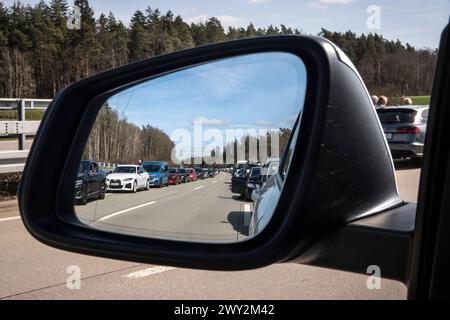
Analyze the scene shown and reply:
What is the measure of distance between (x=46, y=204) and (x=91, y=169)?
0.31 metres

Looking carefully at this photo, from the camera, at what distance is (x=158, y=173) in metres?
1.65

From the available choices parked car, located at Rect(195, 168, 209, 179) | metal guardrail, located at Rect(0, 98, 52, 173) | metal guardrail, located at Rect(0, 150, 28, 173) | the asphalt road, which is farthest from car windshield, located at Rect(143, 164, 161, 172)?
metal guardrail, located at Rect(0, 150, 28, 173)

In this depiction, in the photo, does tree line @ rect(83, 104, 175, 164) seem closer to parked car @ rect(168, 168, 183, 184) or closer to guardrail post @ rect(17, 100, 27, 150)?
parked car @ rect(168, 168, 183, 184)

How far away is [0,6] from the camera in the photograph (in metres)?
58.5

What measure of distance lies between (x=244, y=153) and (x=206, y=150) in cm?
11

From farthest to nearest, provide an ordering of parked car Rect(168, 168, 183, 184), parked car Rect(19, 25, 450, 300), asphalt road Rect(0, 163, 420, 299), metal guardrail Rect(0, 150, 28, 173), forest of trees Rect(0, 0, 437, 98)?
forest of trees Rect(0, 0, 437, 98) → metal guardrail Rect(0, 150, 28, 173) → asphalt road Rect(0, 163, 420, 299) → parked car Rect(168, 168, 183, 184) → parked car Rect(19, 25, 450, 300)

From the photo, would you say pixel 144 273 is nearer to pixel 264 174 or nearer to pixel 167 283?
pixel 167 283

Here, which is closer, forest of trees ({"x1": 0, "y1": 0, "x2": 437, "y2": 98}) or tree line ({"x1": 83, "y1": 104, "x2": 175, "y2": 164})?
tree line ({"x1": 83, "y1": 104, "x2": 175, "y2": 164})

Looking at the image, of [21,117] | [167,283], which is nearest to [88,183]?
[167,283]

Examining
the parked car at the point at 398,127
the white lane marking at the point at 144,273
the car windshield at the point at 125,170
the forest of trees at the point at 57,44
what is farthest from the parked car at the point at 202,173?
the forest of trees at the point at 57,44

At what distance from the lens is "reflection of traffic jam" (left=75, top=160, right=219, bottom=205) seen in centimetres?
153

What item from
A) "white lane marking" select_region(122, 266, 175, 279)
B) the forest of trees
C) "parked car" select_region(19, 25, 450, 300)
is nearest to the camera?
"parked car" select_region(19, 25, 450, 300)

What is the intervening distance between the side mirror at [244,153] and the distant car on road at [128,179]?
0.24ft

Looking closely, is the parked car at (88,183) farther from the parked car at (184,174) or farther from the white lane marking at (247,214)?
A: the white lane marking at (247,214)
